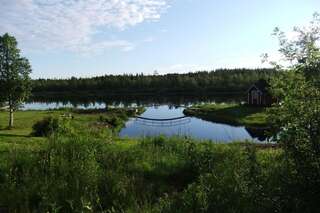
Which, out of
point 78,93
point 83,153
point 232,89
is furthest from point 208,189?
point 78,93

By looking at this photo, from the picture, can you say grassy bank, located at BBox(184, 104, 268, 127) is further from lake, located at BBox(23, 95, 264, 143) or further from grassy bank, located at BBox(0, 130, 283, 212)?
grassy bank, located at BBox(0, 130, 283, 212)

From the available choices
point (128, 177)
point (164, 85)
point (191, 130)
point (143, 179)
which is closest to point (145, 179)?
point (143, 179)

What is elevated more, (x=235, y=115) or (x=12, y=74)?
(x=12, y=74)

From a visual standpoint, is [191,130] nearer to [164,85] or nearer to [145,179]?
[145,179]

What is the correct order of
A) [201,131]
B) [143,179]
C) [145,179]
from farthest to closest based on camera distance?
[201,131] → [145,179] → [143,179]

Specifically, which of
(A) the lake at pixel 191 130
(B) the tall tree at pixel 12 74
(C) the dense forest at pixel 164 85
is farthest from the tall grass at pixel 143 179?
(C) the dense forest at pixel 164 85

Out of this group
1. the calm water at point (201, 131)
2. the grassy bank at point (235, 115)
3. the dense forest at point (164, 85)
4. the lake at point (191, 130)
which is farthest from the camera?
the dense forest at point (164, 85)

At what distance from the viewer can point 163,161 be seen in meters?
13.6

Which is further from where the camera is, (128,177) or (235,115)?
(235,115)

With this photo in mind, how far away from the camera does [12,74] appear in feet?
148

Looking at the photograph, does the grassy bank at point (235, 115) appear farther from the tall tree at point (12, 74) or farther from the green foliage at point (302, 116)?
the green foliage at point (302, 116)

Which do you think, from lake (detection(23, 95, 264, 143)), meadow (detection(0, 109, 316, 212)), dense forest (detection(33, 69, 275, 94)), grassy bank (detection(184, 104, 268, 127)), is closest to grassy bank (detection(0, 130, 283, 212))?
meadow (detection(0, 109, 316, 212))

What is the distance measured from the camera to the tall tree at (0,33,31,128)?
1778 inches

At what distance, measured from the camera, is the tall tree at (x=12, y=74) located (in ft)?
148
